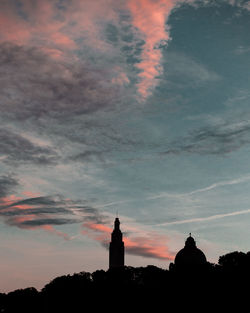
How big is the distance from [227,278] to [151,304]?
1574cm

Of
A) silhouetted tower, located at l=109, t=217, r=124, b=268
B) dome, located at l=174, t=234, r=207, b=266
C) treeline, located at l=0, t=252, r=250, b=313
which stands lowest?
treeline, located at l=0, t=252, r=250, b=313

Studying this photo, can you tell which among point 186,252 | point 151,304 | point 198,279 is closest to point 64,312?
point 151,304

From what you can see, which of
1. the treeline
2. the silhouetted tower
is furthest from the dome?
the silhouetted tower

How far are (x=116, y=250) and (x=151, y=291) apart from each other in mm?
95022

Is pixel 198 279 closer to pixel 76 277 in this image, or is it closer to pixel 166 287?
pixel 166 287

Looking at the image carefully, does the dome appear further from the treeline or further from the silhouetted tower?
the silhouetted tower

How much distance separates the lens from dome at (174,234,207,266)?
14275 centimetres

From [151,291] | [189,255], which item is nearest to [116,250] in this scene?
[189,255]

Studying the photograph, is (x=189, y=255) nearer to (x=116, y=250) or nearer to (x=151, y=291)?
(x=116, y=250)

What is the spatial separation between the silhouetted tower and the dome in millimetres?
42676

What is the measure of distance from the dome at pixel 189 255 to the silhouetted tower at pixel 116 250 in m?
42.7

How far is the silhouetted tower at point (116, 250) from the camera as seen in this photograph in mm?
185125

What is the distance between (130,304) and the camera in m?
91.0

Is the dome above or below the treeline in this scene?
above
